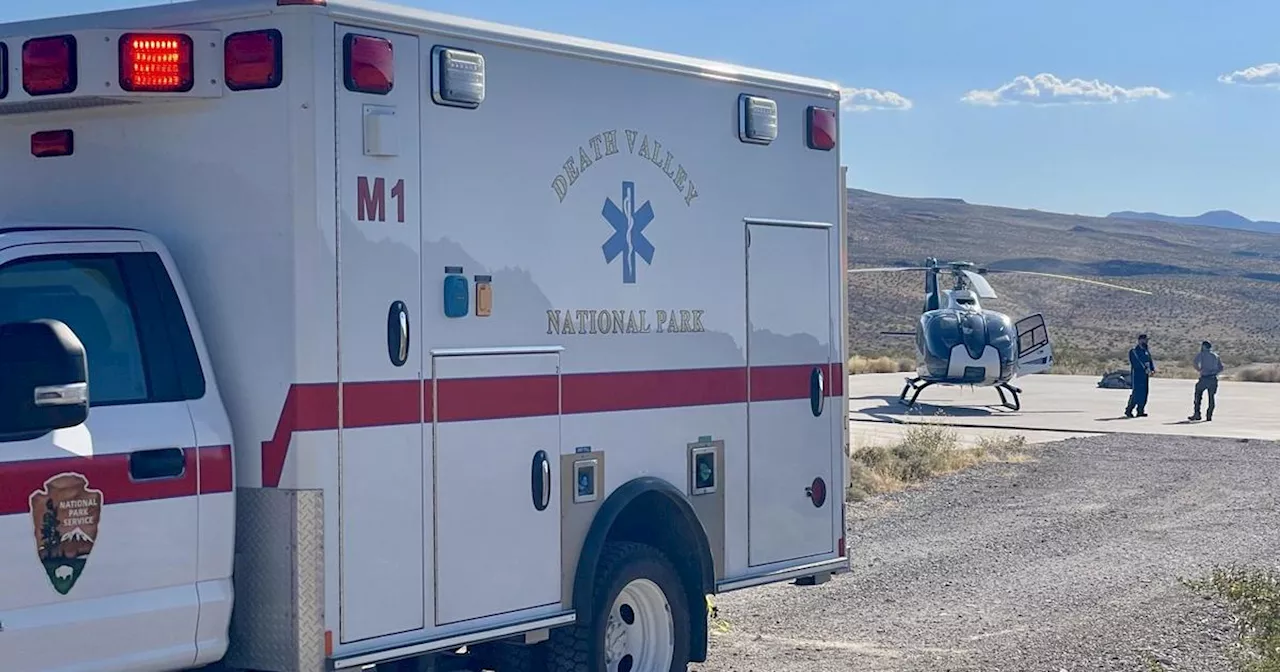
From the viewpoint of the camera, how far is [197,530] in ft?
18.0

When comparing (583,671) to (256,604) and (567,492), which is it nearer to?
(567,492)

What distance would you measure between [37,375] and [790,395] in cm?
415

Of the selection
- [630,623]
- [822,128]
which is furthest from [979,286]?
[630,623]

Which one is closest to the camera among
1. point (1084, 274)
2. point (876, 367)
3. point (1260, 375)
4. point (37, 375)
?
point (37, 375)

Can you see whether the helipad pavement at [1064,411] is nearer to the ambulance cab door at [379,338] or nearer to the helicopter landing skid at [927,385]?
the helicopter landing skid at [927,385]

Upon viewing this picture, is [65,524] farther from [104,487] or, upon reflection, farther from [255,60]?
[255,60]

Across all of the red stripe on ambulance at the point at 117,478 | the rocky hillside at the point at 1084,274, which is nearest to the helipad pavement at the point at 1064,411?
the rocky hillside at the point at 1084,274

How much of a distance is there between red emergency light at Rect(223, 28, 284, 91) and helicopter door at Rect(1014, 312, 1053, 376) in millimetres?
32141

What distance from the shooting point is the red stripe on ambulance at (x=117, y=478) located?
494 cm

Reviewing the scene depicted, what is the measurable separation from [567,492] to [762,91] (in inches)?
93.8

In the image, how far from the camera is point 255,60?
5.76 metres

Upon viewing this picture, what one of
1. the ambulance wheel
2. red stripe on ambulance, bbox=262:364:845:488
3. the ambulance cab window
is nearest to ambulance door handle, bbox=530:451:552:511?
red stripe on ambulance, bbox=262:364:845:488

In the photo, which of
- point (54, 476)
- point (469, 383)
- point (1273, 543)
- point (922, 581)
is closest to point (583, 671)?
point (469, 383)

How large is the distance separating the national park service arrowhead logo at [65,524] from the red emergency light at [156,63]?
144cm
